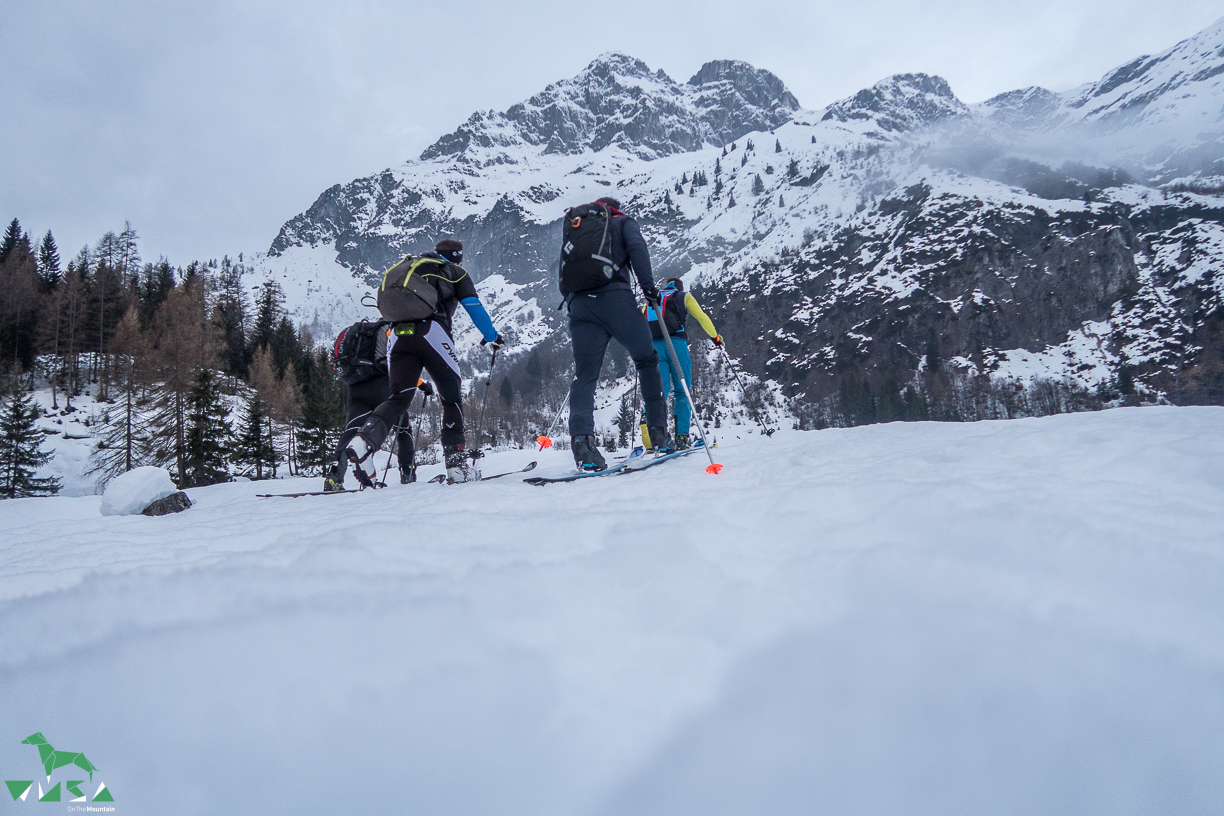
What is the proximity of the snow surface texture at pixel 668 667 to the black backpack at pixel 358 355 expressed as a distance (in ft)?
13.4

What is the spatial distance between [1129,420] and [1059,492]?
1.54 metres

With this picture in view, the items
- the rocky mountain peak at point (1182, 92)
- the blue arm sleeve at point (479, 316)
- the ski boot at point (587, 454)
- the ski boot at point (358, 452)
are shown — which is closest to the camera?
the ski boot at point (587, 454)

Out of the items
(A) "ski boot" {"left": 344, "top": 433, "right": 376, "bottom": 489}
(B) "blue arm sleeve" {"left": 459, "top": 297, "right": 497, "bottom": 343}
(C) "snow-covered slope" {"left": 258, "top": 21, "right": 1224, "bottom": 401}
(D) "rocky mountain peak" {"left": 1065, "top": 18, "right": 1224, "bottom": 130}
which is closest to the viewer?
(A) "ski boot" {"left": 344, "top": 433, "right": 376, "bottom": 489}

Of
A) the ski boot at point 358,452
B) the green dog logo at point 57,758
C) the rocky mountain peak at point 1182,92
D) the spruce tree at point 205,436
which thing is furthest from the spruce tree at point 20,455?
the rocky mountain peak at point 1182,92

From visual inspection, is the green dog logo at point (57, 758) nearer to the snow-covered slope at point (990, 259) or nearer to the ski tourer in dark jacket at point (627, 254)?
the ski tourer in dark jacket at point (627, 254)

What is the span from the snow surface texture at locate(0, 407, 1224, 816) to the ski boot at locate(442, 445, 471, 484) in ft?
9.35

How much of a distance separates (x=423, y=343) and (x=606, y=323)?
5.20 ft

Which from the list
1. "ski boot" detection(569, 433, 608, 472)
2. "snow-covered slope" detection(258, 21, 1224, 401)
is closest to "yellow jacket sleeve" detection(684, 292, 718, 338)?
"ski boot" detection(569, 433, 608, 472)

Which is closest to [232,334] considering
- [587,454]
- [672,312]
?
[672,312]

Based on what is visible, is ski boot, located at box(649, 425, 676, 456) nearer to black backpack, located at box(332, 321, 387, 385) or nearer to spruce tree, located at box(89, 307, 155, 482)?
black backpack, located at box(332, 321, 387, 385)

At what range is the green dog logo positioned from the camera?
0.81 metres

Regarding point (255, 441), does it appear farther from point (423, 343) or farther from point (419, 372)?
point (423, 343)

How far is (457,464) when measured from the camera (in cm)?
459

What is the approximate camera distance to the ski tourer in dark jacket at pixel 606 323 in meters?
4.26
